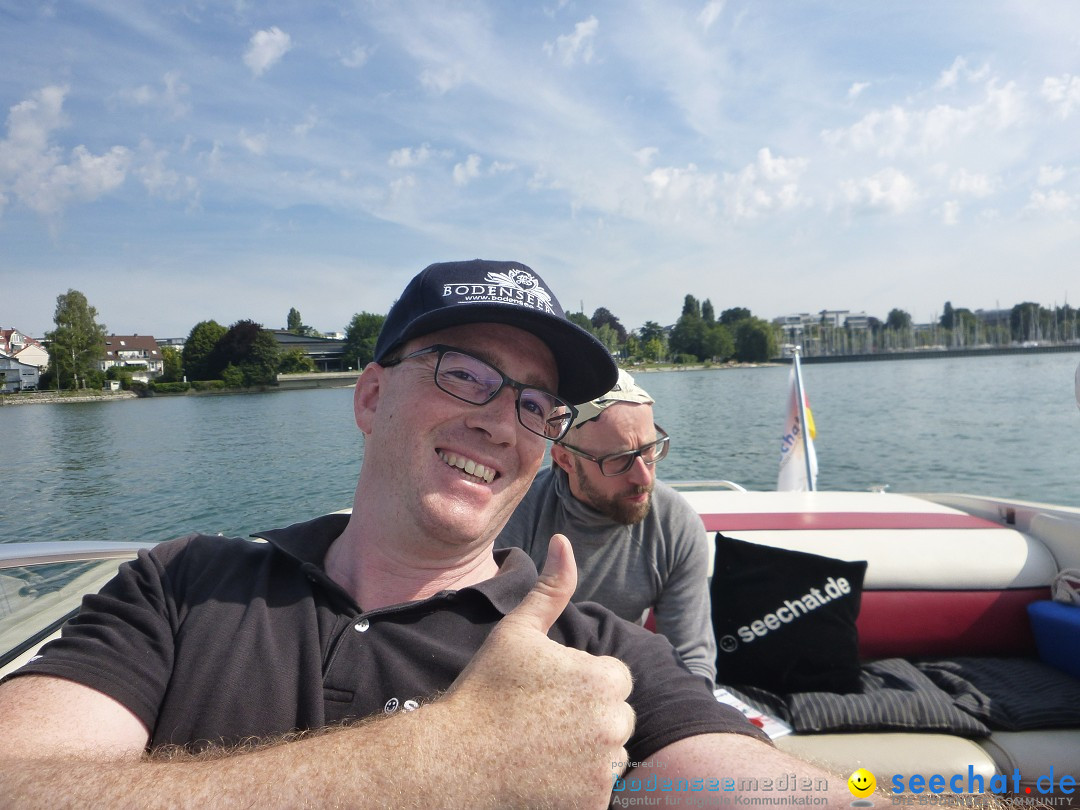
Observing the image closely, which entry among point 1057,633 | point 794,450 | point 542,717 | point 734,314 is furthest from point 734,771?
Answer: point 734,314

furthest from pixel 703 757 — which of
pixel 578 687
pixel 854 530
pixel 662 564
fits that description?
pixel 854 530

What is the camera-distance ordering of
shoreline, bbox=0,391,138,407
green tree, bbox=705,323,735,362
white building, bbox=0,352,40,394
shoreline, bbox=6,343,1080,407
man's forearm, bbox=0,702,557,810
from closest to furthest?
man's forearm, bbox=0,702,557,810, shoreline, bbox=0,391,138,407, white building, bbox=0,352,40,394, shoreline, bbox=6,343,1080,407, green tree, bbox=705,323,735,362

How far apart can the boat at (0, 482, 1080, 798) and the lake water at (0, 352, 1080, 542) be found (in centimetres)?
606

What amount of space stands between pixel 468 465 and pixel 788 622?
196 centimetres

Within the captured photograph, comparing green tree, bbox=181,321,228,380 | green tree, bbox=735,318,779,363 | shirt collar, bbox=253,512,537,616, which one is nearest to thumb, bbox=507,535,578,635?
shirt collar, bbox=253,512,537,616

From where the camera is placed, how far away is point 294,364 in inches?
1772

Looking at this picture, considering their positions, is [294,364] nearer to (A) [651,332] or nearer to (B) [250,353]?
(B) [250,353]

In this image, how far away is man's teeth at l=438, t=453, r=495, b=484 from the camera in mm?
1413

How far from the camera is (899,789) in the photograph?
87.1 inches

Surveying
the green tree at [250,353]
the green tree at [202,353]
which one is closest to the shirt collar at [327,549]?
the green tree at [250,353]

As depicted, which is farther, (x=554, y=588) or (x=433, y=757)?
(x=554, y=588)

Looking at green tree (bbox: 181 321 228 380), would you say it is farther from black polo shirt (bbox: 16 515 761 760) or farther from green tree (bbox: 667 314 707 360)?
black polo shirt (bbox: 16 515 761 760)

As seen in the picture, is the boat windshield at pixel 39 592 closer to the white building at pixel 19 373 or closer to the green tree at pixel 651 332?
the white building at pixel 19 373

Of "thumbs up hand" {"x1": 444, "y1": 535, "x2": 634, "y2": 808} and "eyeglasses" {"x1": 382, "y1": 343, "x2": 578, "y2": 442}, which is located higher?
"eyeglasses" {"x1": 382, "y1": 343, "x2": 578, "y2": 442}
